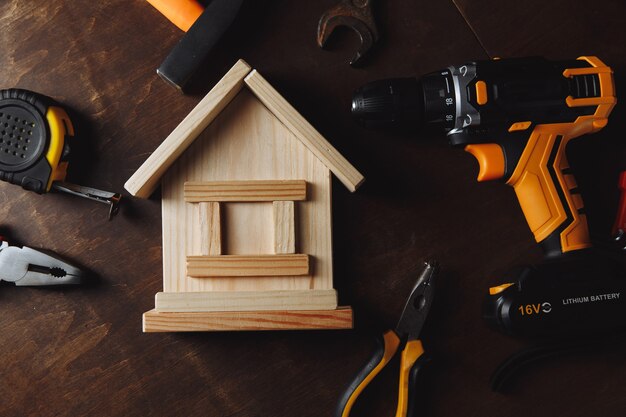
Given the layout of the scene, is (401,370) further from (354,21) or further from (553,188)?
(354,21)

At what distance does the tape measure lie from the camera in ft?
2.70

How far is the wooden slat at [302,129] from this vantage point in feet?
2.45

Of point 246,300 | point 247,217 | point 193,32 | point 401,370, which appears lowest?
point 401,370

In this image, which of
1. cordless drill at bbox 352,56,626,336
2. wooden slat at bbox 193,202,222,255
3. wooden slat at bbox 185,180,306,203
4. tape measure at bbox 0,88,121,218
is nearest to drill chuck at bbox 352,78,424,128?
cordless drill at bbox 352,56,626,336

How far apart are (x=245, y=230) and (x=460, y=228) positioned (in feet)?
1.09

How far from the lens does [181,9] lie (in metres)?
0.83

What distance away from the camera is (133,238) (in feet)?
2.87

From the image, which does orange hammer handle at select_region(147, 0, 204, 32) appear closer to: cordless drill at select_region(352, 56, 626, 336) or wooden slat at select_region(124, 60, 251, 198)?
wooden slat at select_region(124, 60, 251, 198)

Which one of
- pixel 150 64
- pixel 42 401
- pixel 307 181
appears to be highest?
pixel 150 64

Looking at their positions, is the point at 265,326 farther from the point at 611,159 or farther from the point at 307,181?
the point at 611,159

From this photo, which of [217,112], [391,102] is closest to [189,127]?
[217,112]

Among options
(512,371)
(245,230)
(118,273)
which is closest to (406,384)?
(512,371)

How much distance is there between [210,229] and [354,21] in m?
0.38

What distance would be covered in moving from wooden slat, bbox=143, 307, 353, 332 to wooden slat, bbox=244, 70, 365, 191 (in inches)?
7.2
